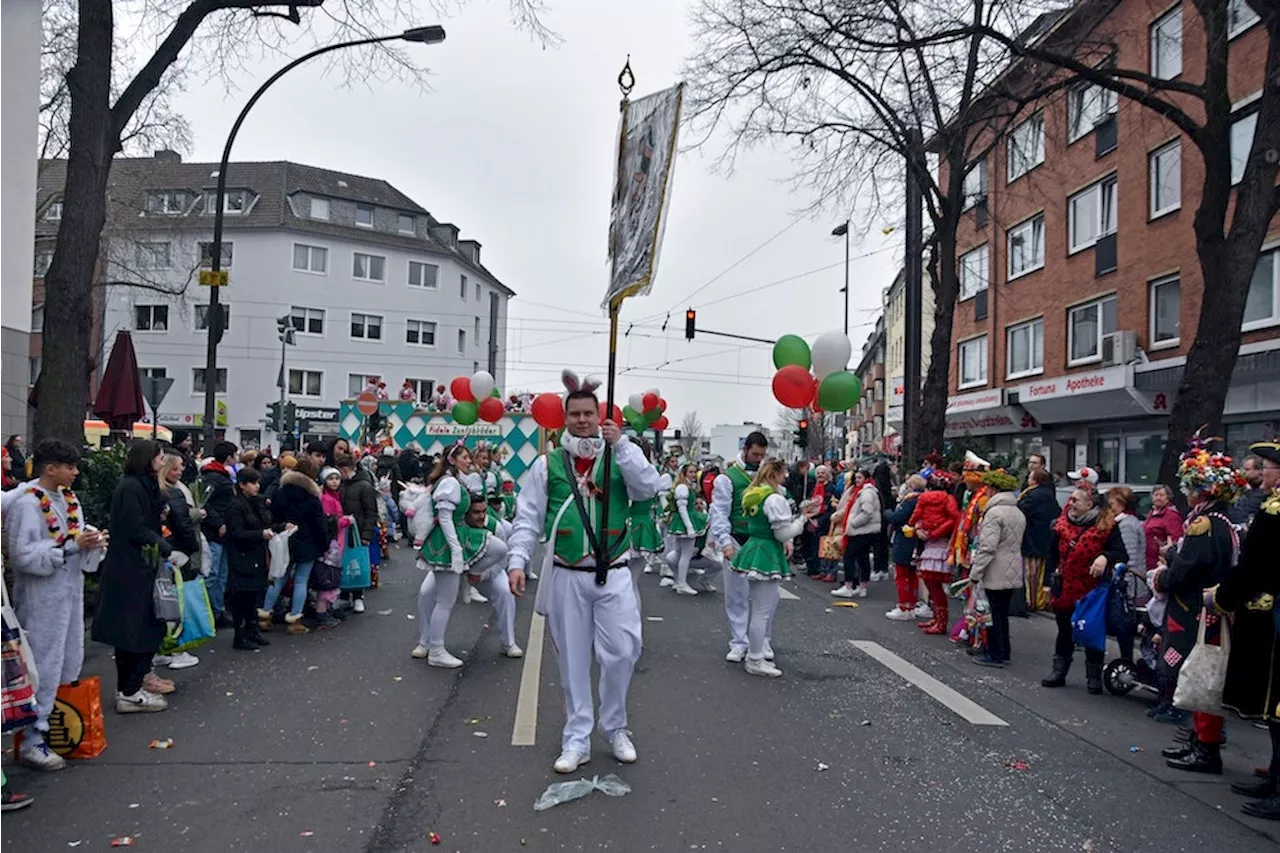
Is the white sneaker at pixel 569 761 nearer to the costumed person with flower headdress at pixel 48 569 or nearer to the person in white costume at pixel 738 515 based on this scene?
the costumed person with flower headdress at pixel 48 569

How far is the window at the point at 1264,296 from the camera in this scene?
61.7 feet

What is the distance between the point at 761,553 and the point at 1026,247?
24.5 m

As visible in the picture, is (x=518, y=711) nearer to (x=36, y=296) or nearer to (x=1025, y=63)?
(x=1025, y=63)

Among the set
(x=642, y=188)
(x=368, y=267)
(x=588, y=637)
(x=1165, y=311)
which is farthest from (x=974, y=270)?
(x=368, y=267)

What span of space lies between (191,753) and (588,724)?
2.28 meters

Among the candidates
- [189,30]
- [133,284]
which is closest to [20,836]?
[189,30]

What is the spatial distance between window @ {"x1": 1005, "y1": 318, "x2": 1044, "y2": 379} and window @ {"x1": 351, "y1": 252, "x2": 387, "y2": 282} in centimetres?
3450

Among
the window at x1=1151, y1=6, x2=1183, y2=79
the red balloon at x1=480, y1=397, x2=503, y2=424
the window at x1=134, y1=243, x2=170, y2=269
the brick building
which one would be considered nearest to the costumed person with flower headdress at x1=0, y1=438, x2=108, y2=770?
the red balloon at x1=480, y1=397, x2=503, y2=424

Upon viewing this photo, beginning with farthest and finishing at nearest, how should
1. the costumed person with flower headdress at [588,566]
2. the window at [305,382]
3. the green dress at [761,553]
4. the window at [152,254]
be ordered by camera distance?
1. the window at [305,382]
2. the window at [152,254]
3. the green dress at [761,553]
4. the costumed person with flower headdress at [588,566]

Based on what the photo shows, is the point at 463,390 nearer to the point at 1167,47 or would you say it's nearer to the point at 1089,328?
the point at 1089,328

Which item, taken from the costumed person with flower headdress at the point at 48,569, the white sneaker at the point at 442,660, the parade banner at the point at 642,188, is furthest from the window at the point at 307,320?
the parade banner at the point at 642,188

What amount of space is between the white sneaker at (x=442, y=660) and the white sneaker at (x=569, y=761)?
9.50ft

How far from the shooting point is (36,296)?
43375mm

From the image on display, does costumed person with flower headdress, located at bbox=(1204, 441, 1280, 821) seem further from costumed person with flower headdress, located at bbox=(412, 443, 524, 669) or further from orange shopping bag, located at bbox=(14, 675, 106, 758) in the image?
orange shopping bag, located at bbox=(14, 675, 106, 758)
